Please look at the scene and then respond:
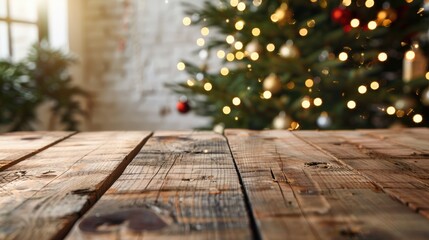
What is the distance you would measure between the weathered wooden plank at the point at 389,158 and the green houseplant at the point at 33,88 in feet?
6.08

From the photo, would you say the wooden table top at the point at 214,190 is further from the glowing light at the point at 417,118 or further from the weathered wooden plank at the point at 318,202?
the glowing light at the point at 417,118

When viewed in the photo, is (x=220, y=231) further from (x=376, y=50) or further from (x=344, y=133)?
(x=376, y=50)

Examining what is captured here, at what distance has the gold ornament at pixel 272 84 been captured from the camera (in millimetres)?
2189

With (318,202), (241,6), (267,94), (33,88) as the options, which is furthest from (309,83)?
(318,202)

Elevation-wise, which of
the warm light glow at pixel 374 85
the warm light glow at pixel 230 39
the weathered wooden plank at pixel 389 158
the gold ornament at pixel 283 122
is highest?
the warm light glow at pixel 230 39

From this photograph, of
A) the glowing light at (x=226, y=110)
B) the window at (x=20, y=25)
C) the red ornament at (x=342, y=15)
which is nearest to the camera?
the red ornament at (x=342, y=15)

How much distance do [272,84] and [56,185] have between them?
169 cm

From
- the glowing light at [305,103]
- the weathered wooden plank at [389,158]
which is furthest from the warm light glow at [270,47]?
the weathered wooden plank at [389,158]

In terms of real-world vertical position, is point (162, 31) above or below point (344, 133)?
above

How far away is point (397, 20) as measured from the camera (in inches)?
90.1

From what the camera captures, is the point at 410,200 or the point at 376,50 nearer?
the point at 410,200

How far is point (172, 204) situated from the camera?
1.60 feet

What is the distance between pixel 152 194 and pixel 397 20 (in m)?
2.10

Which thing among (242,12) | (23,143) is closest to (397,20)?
(242,12)
